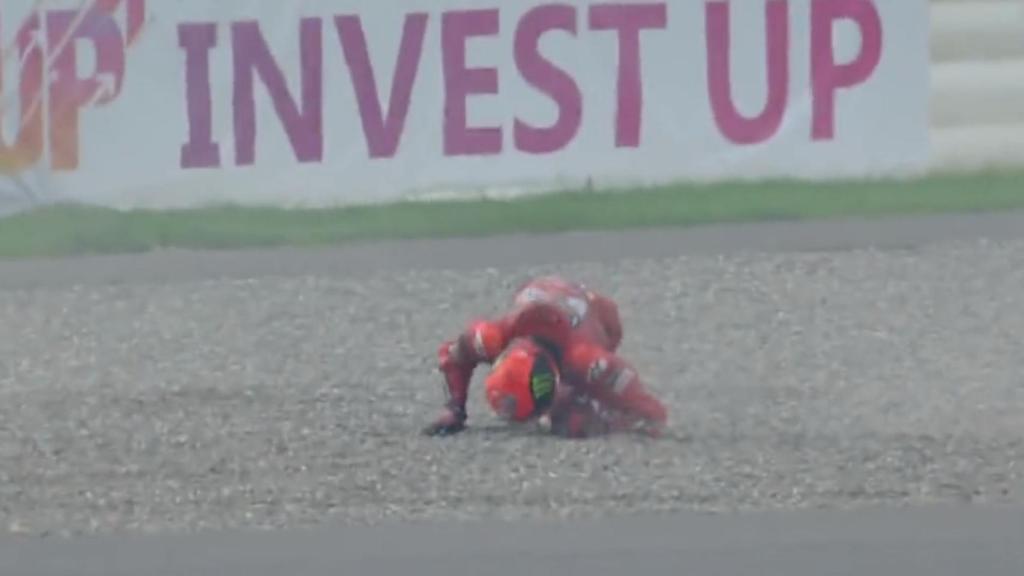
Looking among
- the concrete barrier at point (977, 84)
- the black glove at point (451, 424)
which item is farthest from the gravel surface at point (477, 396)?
the concrete barrier at point (977, 84)

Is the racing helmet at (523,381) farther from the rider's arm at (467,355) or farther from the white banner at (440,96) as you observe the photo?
the white banner at (440,96)

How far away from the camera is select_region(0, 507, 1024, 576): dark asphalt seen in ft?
25.3

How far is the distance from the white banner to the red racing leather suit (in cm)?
558

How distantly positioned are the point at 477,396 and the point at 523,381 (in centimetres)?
89

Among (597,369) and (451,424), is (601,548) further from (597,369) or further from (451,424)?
(451,424)

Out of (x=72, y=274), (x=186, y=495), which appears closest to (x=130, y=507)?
(x=186, y=495)

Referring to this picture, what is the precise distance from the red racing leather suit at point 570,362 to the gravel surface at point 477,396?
10 centimetres

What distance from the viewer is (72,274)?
1378cm

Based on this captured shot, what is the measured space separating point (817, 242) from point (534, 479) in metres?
4.93

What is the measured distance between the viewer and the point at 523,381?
947 cm

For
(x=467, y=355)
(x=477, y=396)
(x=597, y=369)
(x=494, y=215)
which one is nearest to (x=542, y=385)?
(x=597, y=369)

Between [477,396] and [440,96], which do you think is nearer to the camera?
[477,396]

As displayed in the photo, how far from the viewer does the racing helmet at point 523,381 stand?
9.45 m

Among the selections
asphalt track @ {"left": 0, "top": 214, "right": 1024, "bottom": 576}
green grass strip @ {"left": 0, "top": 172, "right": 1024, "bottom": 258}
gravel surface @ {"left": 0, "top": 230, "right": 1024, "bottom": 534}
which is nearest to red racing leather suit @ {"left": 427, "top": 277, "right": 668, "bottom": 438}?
gravel surface @ {"left": 0, "top": 230, "right": 1024, "bottom": 534}
